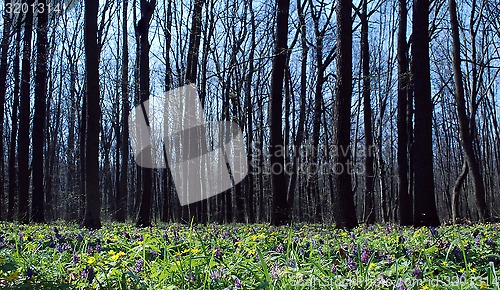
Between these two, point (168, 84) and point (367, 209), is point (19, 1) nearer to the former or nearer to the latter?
point (168, 84)

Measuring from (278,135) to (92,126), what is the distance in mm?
4591

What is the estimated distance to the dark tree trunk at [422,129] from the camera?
10.1 metres

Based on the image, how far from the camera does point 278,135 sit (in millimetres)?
12023

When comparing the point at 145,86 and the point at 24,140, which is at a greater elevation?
the point at 145,86

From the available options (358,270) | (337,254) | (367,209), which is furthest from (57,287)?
(367,209)

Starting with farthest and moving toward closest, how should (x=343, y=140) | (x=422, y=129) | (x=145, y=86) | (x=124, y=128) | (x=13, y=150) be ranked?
1. (x=124, y=128)
2. (x=13, y=150)
3. (x=145, y=86)
4. (x=422, y=129)
5. (x=343, y=140)

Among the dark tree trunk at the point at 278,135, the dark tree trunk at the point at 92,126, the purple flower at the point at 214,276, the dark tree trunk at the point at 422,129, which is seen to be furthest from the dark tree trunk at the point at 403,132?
the purple flower at the point at 214,276

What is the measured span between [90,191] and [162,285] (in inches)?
309

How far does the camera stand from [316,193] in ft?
80.5

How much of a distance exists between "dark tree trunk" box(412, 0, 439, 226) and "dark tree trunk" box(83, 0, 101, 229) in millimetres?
6954

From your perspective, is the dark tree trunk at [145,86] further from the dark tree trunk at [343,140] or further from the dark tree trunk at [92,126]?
the dark tree trunk at [343,140]

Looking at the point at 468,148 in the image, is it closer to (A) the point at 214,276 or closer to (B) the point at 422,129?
(B) the point at 422,129

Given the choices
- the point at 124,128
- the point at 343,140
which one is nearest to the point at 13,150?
the point at 124,128

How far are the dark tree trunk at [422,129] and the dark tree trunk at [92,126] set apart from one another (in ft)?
22.8
